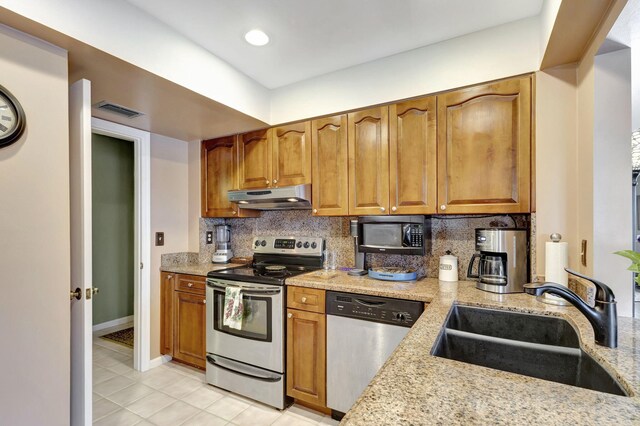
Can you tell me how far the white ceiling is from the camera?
164 centimetres

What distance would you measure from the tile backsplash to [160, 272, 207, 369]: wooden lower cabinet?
39 centimetres

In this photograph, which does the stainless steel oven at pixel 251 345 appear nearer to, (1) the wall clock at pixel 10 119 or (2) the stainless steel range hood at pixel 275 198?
(2) the stainless steel range hood at pixel 275 198

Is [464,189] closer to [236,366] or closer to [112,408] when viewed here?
[236,366]

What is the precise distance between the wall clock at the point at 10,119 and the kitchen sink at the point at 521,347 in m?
1.87

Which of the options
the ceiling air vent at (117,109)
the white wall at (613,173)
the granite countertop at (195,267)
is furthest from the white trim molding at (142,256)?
the white wall at (613,173)

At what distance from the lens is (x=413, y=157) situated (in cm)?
211

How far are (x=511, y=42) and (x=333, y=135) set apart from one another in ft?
4.10

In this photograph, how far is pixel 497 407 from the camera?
0.67 meters

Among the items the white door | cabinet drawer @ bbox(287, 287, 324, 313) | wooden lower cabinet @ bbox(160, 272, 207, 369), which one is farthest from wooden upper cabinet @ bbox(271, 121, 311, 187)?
the white door

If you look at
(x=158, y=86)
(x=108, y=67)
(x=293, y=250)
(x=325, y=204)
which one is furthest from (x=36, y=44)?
(x=293, y=250)

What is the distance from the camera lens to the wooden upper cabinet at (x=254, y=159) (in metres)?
2.76

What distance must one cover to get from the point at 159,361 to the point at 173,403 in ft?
2.50

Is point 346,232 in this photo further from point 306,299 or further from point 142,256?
point 142,256

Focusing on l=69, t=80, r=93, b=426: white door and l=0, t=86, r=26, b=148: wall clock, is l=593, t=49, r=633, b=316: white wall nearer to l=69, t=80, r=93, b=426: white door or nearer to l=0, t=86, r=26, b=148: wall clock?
l=69, t=80, r=93, b=426: white door
